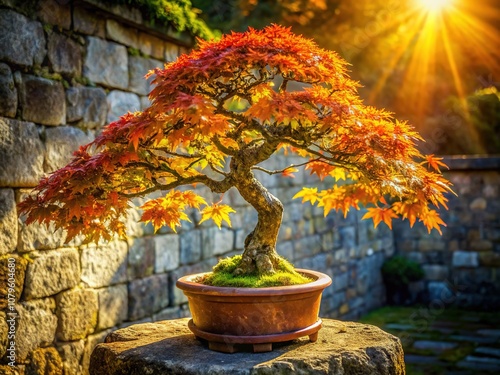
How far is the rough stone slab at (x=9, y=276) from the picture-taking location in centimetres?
283

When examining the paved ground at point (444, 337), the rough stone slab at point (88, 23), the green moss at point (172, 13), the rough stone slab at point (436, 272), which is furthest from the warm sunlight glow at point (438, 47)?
the rough stone slab at point (88, 23)

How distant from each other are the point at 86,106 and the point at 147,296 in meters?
1.22

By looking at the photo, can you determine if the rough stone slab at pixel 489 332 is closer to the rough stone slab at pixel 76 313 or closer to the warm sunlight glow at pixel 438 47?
the warm sunlight glow at pixel 438 47

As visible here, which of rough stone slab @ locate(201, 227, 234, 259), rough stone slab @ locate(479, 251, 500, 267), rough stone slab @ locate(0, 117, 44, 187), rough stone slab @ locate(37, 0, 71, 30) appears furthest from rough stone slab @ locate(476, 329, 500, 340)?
rough stone slab @ locate(37, 0, 71, 30)

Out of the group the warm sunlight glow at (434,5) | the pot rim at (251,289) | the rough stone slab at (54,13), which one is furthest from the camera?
the warm sunlight glow at (434,5)

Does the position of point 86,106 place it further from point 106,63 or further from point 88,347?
point 88,347

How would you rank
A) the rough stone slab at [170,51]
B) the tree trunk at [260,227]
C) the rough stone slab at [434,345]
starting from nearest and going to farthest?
the tree trunk at [260,227] < the rough stone slab at [170,51] < the rough stone slab at [434,345]

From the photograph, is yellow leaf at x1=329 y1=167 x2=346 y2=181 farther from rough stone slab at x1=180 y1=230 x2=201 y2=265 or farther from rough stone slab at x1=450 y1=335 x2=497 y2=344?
rough stone slab at x1=450 y1=335 x2=497 y2=344

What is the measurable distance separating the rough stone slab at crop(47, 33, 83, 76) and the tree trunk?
1273 millimetres

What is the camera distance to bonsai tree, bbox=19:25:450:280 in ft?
7.27

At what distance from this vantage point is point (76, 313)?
327 centimetres

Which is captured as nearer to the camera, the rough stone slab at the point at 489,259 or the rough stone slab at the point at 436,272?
the rough stone slab at the point at 489,259

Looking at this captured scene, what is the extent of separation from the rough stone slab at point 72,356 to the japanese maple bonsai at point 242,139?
0.86 metres

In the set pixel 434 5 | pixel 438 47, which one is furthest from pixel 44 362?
pixel 438 47
